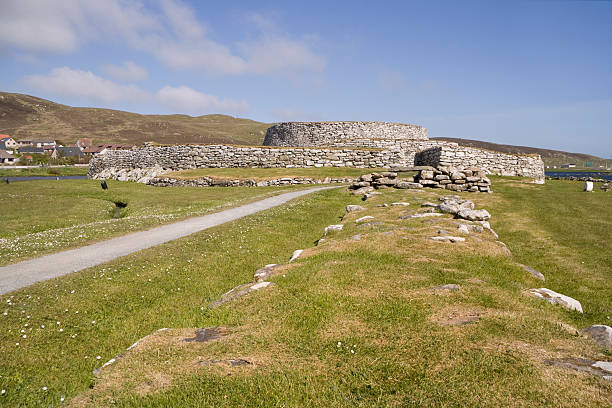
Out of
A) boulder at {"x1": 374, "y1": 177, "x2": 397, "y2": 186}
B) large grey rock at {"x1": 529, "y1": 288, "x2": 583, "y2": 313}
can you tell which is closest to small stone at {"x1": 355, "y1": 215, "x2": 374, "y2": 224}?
large grey rock at {"x1": 529, "y1": 288, "x2": 583, "y2": 313}

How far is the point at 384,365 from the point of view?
16.2 ft

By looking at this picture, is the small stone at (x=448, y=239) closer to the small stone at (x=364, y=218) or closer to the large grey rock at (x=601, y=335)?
the small stone at (x=364, y=218)

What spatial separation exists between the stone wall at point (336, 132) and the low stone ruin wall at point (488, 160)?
21.9m

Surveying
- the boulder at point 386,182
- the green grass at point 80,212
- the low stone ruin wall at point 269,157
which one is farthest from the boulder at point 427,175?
the low stone ruin wall at point 269,157

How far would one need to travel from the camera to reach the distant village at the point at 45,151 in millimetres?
130625

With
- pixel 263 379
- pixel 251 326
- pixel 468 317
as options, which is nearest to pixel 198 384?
pixel 263 379

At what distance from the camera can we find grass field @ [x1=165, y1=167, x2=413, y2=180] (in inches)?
1527

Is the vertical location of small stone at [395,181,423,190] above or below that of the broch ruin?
below

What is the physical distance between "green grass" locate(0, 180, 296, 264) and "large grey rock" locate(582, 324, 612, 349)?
1673cm

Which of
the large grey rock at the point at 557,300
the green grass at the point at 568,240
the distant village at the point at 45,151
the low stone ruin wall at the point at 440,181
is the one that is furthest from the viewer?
the distant village at the point at 45,151

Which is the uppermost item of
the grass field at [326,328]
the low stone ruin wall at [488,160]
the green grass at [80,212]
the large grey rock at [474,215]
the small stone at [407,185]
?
the low stone ruin wall at [488,160]

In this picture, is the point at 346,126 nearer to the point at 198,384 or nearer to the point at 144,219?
the point at 144,219

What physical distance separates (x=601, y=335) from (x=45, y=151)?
22328cm

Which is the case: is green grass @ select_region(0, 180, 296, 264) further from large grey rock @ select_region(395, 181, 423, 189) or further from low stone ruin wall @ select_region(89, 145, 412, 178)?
large grey rock @ select_region(395, 181, 423, 189)
